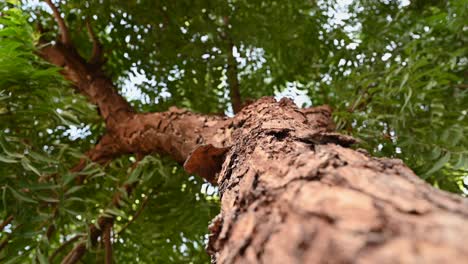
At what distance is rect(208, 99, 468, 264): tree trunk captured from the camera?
0.28 meters

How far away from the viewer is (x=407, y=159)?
1.21 metres

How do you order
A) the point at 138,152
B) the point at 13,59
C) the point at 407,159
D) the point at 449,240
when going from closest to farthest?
1. the point at 449,240
2. the point at 13,59
3. the point at 407,159
4. the point at 138,152

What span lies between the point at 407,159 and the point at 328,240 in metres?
0.99

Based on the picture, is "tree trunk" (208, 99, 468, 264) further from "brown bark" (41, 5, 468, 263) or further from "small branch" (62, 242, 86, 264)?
"small branch" (62, 242, 86, 264)

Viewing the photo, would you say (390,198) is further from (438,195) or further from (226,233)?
(226,233)

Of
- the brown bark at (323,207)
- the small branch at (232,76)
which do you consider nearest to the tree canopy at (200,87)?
the small branch at (232,76)

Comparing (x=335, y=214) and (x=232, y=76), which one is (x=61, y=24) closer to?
(x=232, y=76)

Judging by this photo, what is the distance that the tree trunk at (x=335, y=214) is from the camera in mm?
276

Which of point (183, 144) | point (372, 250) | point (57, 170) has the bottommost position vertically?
point (372, 250)

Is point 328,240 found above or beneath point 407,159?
beneath

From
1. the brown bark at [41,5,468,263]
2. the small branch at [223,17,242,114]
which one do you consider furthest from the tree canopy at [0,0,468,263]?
the brown bark at [41,5,468,263]

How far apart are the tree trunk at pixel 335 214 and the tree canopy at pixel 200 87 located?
0.66m

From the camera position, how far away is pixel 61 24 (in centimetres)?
154

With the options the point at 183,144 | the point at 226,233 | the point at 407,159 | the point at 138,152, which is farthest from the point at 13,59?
the point at 407,159
